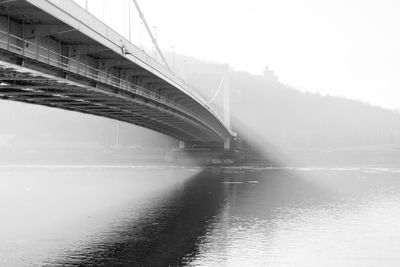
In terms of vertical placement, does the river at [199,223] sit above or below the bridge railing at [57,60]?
below

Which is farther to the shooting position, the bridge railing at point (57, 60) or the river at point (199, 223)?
the river at point (199, 223)

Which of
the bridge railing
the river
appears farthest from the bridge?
the river

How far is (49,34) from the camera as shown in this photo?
20656mm

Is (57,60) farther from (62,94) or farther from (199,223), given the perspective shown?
(199,223)

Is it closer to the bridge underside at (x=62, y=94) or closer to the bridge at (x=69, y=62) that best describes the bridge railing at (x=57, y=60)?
the bridge at (x=69, y=62)

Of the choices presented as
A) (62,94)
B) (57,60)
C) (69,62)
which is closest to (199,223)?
(62,94)

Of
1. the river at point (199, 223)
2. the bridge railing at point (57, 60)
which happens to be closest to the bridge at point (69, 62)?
the bridge railing at point (57, 60)

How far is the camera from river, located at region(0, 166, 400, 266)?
2452 centimetres

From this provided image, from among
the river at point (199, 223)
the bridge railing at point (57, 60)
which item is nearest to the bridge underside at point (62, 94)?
the bridge railing at point (57, 60)

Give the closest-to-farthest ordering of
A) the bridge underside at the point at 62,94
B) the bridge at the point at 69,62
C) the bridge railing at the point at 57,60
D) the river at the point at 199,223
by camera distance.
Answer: the bridge railing at the point at 57,60 → the bridge at the point at 69,62 → the bridge underside at the point at 62,94 → the river at the point at 199,223

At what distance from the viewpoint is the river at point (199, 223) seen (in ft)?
80.4

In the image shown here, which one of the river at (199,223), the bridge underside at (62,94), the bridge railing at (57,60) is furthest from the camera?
the river at (199,223)

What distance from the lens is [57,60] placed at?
22.9 m

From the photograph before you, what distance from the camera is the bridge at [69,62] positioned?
1925 cm
